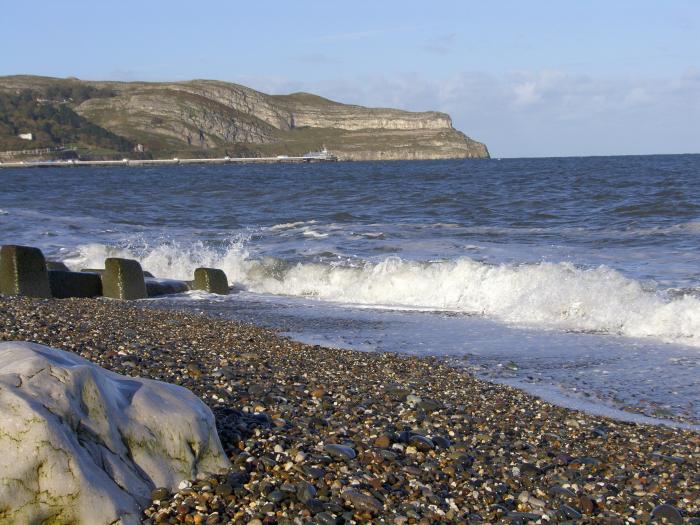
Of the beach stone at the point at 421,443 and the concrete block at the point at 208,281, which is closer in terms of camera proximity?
the beach stone at the point at 421,443

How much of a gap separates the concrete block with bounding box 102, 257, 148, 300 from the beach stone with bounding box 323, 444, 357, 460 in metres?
9.07

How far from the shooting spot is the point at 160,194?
45.3 meters

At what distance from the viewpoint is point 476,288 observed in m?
14.6

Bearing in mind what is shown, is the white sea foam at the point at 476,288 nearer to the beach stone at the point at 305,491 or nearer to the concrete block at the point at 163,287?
the concrete block at the point at 163,287

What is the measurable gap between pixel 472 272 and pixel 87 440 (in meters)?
11.8

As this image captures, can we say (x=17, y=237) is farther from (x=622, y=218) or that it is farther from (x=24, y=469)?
(x=24, y=469)

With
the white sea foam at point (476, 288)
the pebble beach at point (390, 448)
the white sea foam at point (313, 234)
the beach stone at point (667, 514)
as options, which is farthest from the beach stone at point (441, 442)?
the white sea foam at point (313, 234)

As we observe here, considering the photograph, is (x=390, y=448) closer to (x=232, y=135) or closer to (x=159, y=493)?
(x=159, y=493)

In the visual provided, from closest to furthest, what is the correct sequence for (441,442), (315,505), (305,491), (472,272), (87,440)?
(87,440)
(315,505)
(305,491)
(441,442)
(472,272)

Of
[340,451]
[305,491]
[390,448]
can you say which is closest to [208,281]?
[390,448]

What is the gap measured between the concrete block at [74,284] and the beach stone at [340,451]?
353 inches

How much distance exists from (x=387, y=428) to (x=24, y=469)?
8.65 feet

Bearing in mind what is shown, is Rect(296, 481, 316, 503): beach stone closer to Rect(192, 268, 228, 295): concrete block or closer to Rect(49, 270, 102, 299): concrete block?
Rect(49, 270, 102, 299): concrete block

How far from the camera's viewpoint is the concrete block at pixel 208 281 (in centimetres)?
1504
